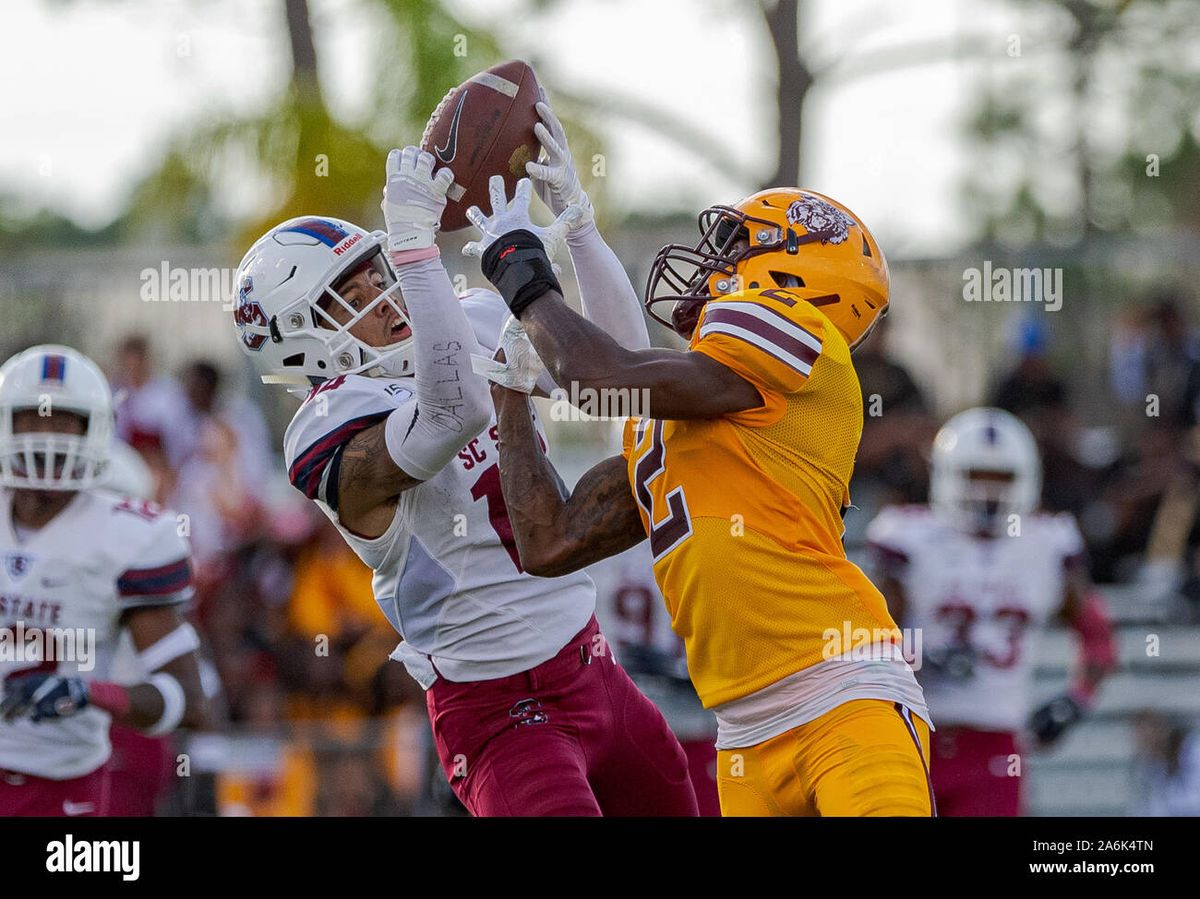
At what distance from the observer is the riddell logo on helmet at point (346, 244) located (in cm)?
447

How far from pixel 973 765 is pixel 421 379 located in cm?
372

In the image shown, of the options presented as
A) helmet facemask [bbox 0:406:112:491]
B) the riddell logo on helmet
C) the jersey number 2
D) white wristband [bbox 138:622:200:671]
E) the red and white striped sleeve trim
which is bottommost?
white wristband [bbox 138:622:200:671]

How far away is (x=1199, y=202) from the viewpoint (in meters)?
17.5

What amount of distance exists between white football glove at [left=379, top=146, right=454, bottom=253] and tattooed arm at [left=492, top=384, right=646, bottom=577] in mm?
427

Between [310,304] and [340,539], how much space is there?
4608 millimetres

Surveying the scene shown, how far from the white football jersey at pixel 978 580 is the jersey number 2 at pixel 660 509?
12.0 feet

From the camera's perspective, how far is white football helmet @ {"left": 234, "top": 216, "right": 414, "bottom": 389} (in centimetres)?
442

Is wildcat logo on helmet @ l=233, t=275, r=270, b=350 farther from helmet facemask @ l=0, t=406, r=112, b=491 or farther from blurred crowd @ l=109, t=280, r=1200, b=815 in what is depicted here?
blurred crowd @ l=109, t=280, r=1200, b=815

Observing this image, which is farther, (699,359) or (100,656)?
(100,656)
